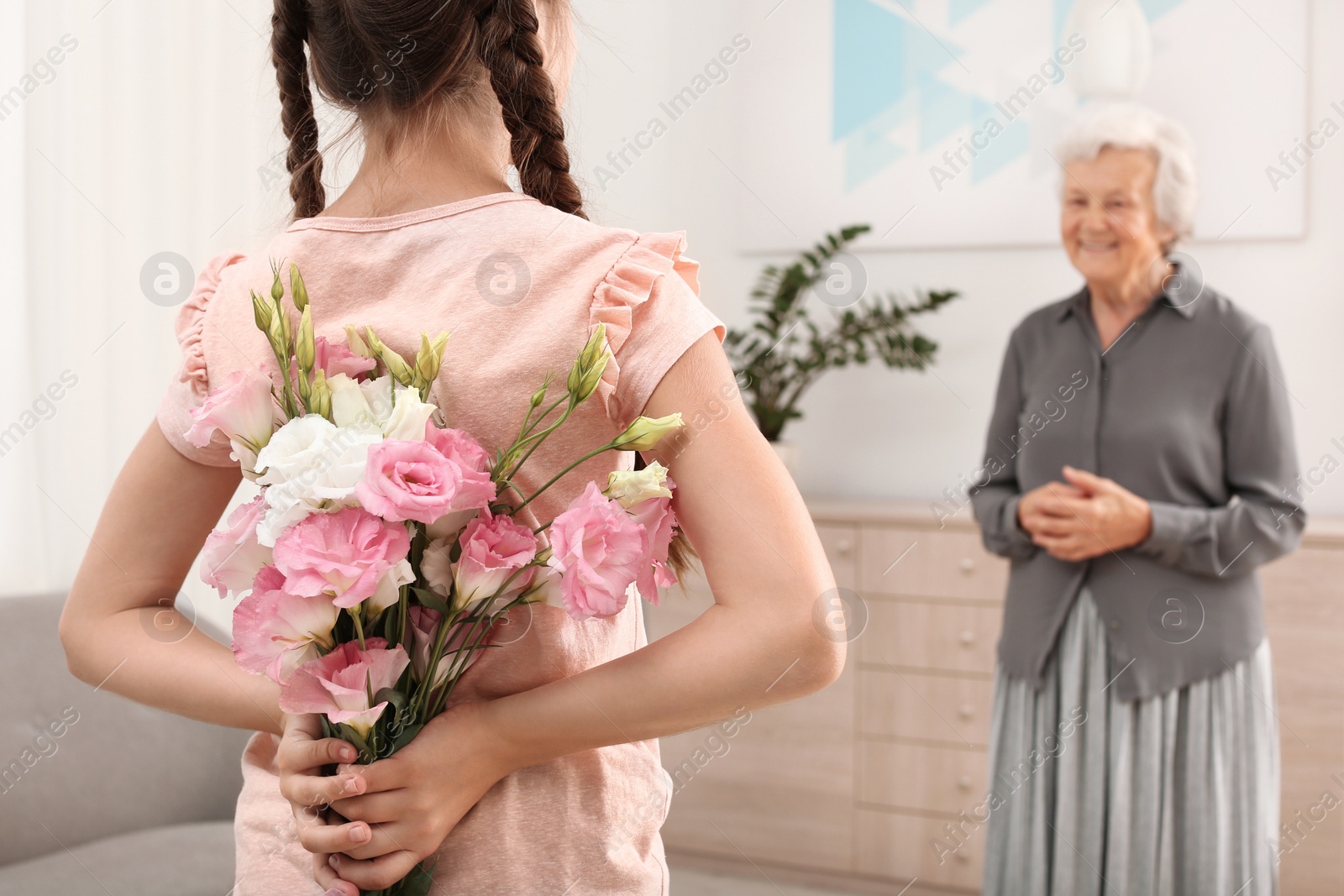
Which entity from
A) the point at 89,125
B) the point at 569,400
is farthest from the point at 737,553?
the point at 89,125

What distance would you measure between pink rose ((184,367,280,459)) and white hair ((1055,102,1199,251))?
2.00 metres

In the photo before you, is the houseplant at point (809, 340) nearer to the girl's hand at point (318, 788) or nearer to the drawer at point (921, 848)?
the drawer at point (921, 848)

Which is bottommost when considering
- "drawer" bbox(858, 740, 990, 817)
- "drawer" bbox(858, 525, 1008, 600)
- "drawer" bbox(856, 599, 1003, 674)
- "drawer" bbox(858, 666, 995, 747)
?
"drawer" bbox(858, 740, 990, 817)

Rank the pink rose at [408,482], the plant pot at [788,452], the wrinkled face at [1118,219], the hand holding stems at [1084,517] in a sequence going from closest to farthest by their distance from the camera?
the pink rose at [408,482] < the hand holding stems at [1084,517] < the wrinkled face at [1118,219] < the plant pot at [788,452]

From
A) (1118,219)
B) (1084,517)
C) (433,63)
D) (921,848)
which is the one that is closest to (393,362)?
(433,63)

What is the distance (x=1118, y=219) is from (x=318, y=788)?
78.5 inches

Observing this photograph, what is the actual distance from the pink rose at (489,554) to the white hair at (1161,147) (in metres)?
1.94

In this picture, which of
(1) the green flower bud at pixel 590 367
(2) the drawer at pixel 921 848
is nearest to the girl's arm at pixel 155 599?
(1) the green flower bud at pixel 590 367

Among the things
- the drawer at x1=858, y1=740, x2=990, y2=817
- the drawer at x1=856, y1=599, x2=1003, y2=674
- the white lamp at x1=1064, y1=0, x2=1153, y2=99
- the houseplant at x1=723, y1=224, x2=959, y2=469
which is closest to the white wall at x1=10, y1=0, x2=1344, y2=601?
the houseplant at x1=723, y1=224, x2=959, y2=469

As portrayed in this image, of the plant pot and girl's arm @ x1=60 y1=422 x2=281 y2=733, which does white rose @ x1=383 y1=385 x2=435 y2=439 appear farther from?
the plant pot

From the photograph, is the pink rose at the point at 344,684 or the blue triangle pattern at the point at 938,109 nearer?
the pink rose at the point at 344,684

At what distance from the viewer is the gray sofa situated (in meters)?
1.85

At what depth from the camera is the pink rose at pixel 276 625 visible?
60 cm

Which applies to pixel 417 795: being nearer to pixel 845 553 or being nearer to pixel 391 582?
pixel 391 582
